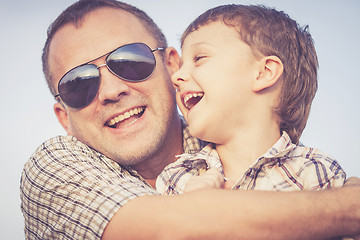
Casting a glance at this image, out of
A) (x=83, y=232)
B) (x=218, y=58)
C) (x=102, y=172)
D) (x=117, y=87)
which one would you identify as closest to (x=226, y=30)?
(x=218, y=58)

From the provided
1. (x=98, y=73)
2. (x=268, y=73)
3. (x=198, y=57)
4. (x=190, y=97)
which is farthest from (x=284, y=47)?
(x=98, y=73)

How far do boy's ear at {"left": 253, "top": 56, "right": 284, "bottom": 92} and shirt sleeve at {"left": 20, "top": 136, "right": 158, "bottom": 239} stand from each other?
1146mm

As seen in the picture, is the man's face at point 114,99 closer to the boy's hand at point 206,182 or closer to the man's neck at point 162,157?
the man's neck at point 162,157

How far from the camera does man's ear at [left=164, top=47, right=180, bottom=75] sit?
382cm

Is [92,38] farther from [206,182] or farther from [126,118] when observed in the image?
[206,182]

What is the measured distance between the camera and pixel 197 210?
1.83 meters

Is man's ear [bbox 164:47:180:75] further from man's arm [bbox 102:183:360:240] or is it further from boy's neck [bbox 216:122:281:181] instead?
man's arm [bbox 102:183:360:240]

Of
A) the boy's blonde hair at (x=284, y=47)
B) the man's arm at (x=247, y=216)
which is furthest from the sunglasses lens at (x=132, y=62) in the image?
the man's arm at (x=247, y=216)

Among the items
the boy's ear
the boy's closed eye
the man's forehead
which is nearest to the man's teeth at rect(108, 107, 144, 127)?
the man's forehead

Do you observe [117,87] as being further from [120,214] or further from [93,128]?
[120,214]

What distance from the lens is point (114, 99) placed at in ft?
10.5

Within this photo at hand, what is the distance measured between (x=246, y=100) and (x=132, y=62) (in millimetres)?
1348

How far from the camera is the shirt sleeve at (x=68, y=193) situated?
83.8 inches

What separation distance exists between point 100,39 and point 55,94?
3.07 feet
